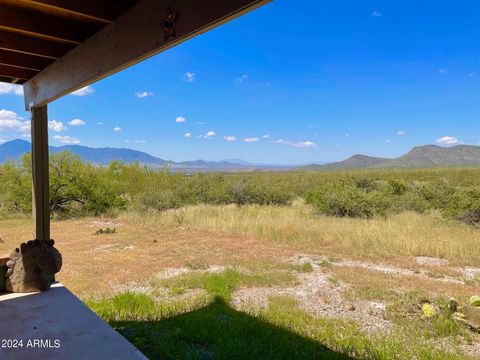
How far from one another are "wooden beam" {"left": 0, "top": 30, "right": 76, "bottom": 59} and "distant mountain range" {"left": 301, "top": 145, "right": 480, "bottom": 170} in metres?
76.6

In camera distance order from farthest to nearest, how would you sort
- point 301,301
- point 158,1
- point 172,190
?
point 172,190 < point 301,301 < point 158,1

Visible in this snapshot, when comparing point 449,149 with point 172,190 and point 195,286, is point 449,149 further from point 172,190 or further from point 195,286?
point 195,286

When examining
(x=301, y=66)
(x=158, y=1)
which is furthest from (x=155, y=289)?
(x=301, y=66)

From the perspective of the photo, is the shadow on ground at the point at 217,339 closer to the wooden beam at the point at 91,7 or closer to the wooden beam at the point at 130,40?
the wooden beam at the point at 130,40

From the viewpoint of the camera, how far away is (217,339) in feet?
8.06

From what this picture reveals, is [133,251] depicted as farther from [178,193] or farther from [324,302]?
[178,193]

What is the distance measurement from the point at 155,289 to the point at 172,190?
864 cm

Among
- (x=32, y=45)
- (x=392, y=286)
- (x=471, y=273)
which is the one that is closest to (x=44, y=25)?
(x=32, y=45)

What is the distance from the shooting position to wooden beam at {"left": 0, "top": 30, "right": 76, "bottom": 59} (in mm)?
1945

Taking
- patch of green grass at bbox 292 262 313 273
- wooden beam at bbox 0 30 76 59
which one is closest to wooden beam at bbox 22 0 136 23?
wooden beam at bbox 0 30 76 59

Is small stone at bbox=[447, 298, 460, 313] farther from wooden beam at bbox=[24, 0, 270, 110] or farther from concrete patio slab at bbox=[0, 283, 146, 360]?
wooden beam at bbox=[24, 0, 270, 110]

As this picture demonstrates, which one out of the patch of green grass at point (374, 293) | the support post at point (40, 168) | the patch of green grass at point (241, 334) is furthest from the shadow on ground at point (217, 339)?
the patch of green grass at point (374, 293)

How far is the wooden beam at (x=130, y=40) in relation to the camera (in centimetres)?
106

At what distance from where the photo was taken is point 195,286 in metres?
4.00
